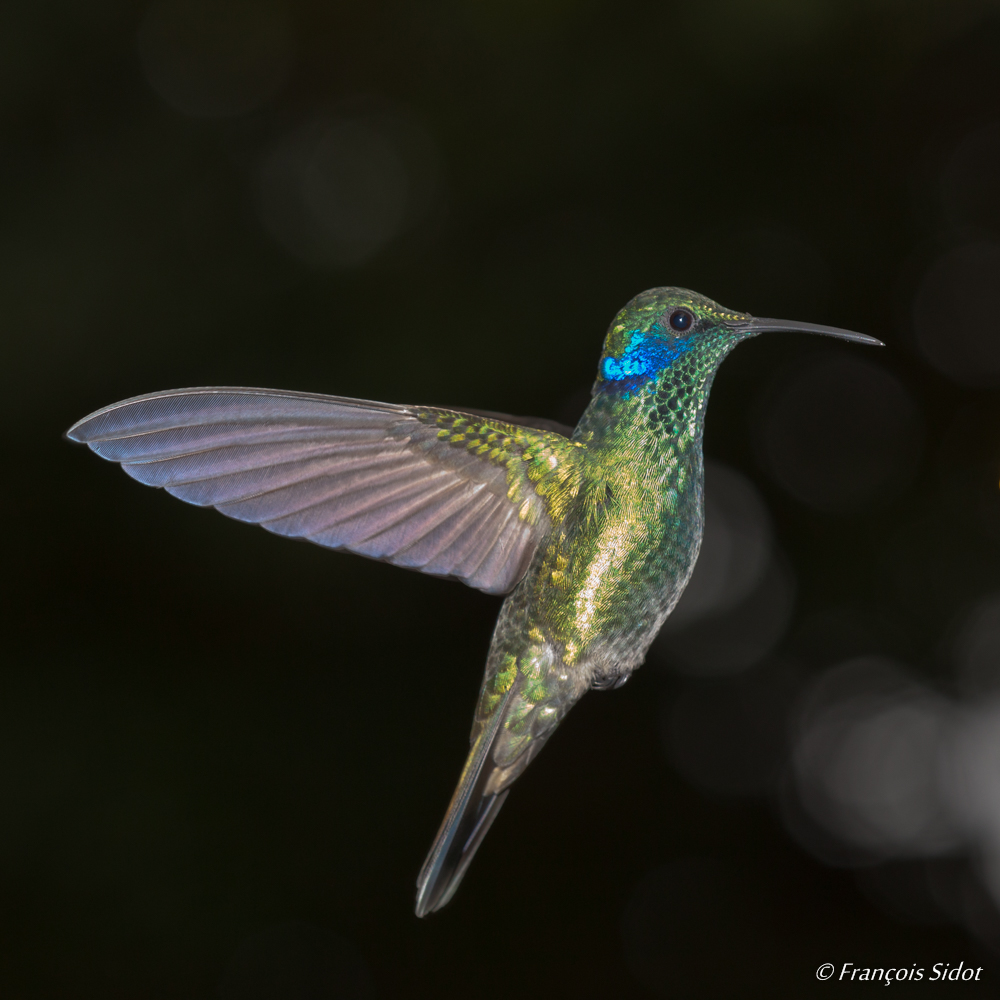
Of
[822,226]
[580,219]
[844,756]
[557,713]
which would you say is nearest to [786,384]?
[822,226]

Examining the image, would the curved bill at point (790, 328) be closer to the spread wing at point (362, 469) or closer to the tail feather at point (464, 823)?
the spread wing at point (362, 469)

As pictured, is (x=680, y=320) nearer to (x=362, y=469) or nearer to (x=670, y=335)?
(x=670, y=335)

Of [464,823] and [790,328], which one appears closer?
[790,328]

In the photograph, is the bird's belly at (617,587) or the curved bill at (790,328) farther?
the bird's belly at (617,587)

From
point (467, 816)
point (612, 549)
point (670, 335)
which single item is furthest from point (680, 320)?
point (467, 816)

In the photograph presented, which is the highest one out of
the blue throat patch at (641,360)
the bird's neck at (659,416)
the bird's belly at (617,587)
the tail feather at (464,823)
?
the blue throat patch at (641,360)

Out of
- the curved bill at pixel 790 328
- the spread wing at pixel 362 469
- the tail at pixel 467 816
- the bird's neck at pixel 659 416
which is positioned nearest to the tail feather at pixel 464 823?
the tail at pixel 467 816

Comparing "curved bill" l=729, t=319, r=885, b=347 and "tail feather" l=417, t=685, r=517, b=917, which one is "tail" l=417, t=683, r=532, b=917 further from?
"curved bill" l=729, t=319, r=885, b=347

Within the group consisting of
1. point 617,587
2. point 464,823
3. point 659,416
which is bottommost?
point 464,823
